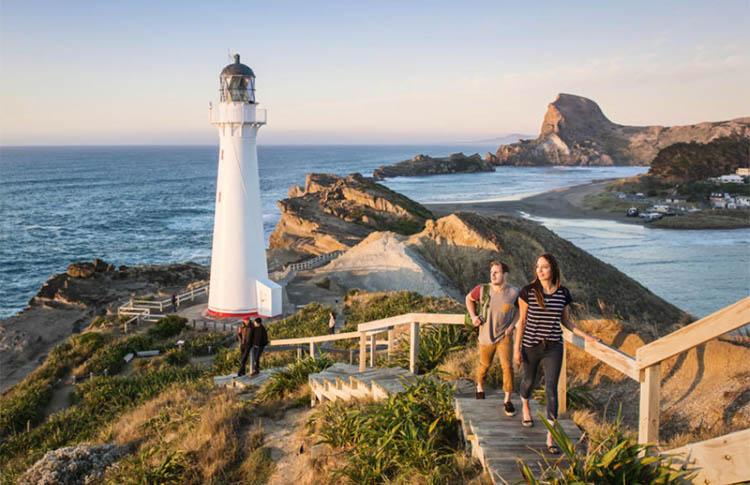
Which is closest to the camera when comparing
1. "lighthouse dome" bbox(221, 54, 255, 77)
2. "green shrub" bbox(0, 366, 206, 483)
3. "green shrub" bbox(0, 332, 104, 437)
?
"green shrub" bbox(0, 366, 206, 483)

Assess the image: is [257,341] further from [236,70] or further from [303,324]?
[236,70]

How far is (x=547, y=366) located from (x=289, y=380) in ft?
16.0

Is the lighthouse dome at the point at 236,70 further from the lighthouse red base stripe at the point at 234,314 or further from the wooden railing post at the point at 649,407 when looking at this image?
the wooden railing post at the point at 649,407

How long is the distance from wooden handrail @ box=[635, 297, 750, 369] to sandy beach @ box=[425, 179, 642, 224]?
204 ft

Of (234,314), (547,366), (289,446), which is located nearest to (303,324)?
(234,314)

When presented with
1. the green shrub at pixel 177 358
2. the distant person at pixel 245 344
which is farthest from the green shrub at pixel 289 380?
the green shrub at pixel 177 358

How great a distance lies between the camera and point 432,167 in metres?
150

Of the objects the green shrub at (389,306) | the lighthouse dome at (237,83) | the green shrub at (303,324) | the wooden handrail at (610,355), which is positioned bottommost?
the green shrub at (303,324)

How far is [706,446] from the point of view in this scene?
13.9 feet

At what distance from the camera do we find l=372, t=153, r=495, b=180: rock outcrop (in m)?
142

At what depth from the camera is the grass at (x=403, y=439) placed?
18.5 ft

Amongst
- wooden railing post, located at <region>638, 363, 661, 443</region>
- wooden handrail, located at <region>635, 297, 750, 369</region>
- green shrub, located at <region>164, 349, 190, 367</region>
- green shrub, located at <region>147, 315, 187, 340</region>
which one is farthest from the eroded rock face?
green shrub, located at <region>147, 315, 187, 340</region>

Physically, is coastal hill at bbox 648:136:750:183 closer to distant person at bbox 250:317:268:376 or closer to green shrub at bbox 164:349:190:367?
green shrub at bbox 164:349:190:367

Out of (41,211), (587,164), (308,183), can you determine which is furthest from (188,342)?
(587,164)
